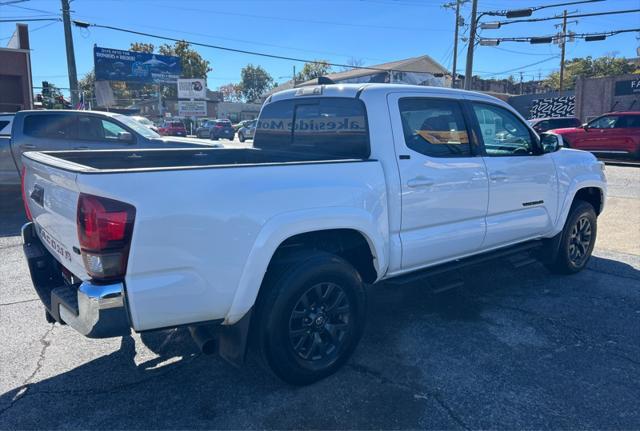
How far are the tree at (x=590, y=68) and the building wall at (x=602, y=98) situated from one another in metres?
27.5

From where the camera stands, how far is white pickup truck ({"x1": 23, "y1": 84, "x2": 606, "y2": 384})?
245cm

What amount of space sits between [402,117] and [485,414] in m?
2.15

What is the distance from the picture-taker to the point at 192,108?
49438mm

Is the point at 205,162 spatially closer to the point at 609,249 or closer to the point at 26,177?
the point at 26,177

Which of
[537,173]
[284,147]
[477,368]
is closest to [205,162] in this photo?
[284,147]

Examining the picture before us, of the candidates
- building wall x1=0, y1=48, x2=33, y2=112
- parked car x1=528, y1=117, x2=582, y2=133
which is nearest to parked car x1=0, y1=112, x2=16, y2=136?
building wall x1=0, y1=48, x2=33, y2=112

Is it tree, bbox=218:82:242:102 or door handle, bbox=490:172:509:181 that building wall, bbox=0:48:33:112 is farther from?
tree, bbox=218:82:242:102

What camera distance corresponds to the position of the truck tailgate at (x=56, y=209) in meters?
2.58

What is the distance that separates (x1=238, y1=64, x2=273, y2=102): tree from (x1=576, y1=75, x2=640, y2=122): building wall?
78368 mm

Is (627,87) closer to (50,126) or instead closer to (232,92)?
(50,126)

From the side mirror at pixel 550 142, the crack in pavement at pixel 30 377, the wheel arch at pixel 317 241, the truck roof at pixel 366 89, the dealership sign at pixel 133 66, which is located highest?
the dealership sign at pixel 133 66

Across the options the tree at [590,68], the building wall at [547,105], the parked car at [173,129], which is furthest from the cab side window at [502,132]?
the tree at [590,68]

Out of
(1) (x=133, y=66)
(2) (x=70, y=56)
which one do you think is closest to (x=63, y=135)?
(2) (x=70, y=56)

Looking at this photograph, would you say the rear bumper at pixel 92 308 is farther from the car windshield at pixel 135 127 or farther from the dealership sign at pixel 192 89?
the dealership sign at pixel 192 89
